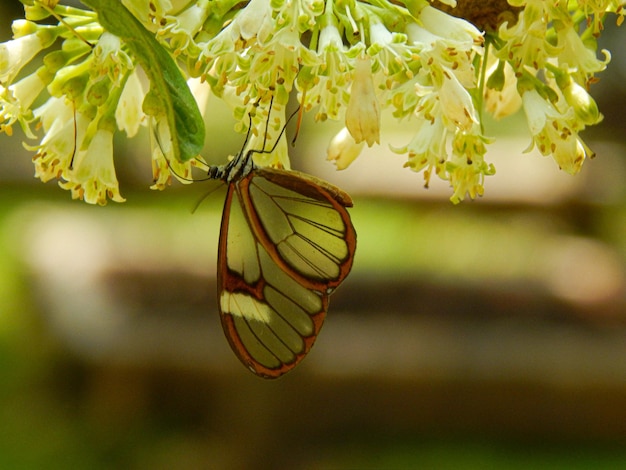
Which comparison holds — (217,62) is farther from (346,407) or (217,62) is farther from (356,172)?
(356,172)

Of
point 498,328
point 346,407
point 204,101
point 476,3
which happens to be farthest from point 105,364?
point 476,3

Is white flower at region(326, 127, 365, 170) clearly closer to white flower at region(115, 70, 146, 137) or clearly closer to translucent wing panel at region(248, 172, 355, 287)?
translucent wing panel at region(248, 172, 355, 287)

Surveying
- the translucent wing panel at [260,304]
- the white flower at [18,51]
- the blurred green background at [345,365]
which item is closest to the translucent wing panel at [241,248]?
the translucent wing panel at [260,304]

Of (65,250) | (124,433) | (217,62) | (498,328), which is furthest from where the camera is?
(65,250)

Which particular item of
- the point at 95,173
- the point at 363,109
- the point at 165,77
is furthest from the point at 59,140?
the point at 363,109

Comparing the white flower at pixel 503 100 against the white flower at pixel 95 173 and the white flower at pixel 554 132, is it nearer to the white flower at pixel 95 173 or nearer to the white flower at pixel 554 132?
the white flower at pixel 554 132

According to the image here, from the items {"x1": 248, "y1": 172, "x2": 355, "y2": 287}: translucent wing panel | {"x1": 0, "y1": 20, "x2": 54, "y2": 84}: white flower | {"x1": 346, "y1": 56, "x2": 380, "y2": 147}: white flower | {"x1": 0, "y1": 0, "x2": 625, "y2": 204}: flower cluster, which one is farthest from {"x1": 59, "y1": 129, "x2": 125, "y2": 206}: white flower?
{"x1": 346, "y1": 56, "x2": 380, "y2": 147}: white flower

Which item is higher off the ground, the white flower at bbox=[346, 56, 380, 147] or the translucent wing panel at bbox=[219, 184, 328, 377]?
the white flower at bbox=[346, 56, 380, 147]
